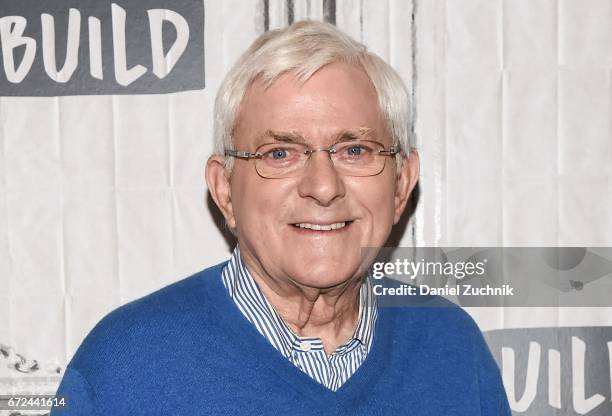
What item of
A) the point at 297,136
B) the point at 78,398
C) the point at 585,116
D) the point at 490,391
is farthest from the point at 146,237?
the point at 585,116

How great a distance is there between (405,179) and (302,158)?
0.24m

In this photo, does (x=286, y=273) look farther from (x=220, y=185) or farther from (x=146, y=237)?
(x=146, y=237)

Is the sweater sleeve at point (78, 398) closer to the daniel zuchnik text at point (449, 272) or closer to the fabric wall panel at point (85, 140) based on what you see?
the fabric wall panel at point (85, 140)

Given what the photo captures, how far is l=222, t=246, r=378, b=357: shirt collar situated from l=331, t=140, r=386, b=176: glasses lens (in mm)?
263

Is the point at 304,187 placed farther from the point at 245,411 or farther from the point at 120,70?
the point at 120,70

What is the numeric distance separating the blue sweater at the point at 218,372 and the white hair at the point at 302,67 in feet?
0.92

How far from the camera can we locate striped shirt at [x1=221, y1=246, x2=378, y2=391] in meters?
1.09

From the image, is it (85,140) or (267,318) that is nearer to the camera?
(267,318)

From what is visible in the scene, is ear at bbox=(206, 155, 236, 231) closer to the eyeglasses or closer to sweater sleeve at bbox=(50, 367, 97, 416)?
the eyeglasses

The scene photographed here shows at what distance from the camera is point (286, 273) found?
1.06 metres

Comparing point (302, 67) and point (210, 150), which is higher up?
point (302, 67)

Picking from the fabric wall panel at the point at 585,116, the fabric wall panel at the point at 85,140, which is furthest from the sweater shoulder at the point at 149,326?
the fabric wall panel at the point at 585,116

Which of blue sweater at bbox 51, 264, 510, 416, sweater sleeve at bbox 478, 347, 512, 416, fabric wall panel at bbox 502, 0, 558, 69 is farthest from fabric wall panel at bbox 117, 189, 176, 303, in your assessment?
fabric wall panel at bbox 502, 0, 558, 69

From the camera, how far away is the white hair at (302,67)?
3.40 ft
